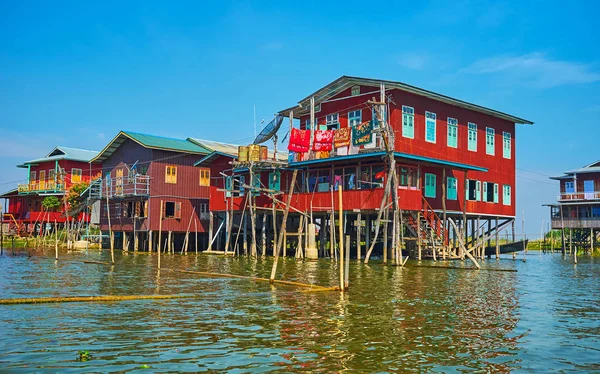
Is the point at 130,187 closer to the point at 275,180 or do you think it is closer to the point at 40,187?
the point at 275,180

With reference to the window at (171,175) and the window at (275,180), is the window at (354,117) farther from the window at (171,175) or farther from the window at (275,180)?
the window at (171,175)

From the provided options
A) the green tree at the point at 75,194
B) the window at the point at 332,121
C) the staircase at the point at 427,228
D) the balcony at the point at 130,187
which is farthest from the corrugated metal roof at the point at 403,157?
the green tree at the point at 75,194

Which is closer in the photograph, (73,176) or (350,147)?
(350,147)

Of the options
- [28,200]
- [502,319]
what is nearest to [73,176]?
[28,200]

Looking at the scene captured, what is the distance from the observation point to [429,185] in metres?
39.3

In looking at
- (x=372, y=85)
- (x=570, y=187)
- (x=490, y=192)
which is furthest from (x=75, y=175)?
(x=570, y=187)

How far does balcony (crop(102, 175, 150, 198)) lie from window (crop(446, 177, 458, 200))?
2243 centimetres

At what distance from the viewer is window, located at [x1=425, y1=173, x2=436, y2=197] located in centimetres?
3906

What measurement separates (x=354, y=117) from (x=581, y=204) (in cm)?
3010

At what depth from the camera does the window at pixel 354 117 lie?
128 ft

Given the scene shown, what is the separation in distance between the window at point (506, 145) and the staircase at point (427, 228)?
9704 mm

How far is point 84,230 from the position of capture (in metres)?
59.2

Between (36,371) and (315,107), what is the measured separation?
33309 mm

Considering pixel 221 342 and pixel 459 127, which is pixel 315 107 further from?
pixel 221 342
